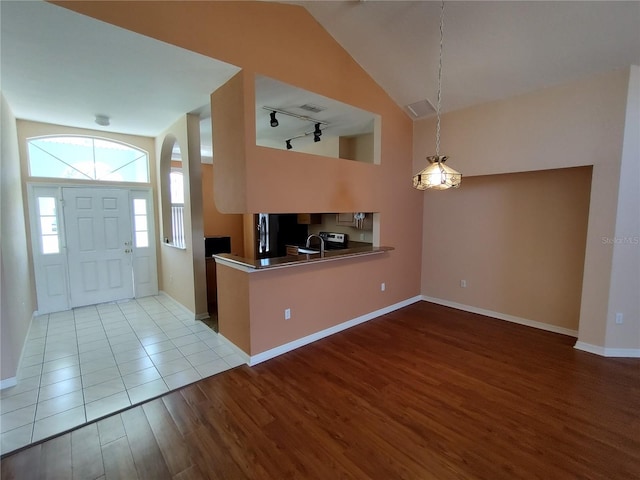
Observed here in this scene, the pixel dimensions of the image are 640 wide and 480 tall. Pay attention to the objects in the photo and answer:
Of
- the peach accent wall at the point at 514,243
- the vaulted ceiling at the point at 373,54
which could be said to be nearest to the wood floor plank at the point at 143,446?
the vaulted ceiling at the point at 373,54

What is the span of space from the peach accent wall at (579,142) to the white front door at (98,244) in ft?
19.3

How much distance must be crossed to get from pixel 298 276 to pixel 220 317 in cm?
115

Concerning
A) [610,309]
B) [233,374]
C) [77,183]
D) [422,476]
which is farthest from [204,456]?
[77,183]

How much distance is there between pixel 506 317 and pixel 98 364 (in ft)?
17.6

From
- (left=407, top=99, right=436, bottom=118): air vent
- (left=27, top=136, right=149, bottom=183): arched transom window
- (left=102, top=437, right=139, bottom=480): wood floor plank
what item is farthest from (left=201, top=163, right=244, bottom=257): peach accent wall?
(left=102, top=437, right=139, bottom=480): wood floor plank

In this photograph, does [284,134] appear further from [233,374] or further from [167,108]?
[233,374]

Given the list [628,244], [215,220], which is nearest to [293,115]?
[215,220]

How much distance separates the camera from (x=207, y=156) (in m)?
6.37

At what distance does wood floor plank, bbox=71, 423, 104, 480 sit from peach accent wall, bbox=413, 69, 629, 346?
4832 millimetres

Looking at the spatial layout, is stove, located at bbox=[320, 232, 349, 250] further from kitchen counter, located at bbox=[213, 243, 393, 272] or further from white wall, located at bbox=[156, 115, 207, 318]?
white wall, located at bbox=[156, 115, 207, 318]

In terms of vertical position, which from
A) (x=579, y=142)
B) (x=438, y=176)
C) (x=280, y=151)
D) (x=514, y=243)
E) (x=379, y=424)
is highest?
(x=579, y=142)

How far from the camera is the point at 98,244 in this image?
4855 millimetres

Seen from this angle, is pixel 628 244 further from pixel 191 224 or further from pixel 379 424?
pixel 191 224

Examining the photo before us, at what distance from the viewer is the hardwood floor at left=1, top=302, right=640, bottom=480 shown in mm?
1823
